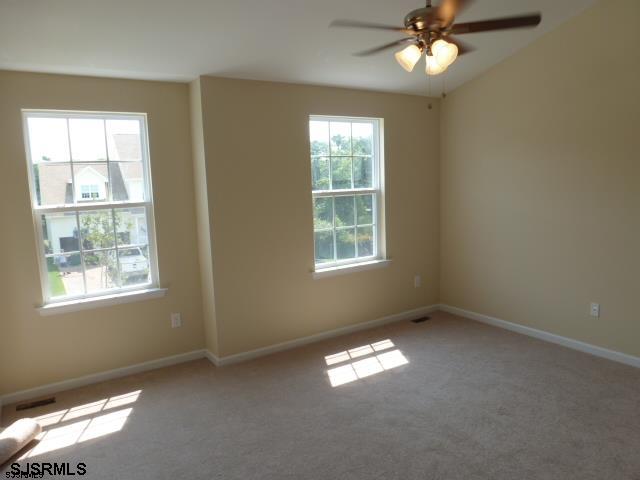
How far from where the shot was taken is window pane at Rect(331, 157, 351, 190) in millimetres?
4363

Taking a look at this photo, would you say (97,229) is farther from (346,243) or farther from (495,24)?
(495,24)

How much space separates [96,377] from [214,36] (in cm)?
266

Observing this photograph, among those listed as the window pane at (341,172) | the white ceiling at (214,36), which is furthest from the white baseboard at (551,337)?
the white ceiling at (214,36)

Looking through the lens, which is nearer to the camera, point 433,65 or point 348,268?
point 433,65

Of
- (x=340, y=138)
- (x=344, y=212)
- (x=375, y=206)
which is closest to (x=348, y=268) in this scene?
(x=344, y=212)

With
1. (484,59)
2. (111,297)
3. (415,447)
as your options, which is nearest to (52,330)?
(111,297)

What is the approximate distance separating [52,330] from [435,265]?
371cm

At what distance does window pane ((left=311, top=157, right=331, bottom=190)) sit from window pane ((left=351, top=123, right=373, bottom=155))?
1.24 feet

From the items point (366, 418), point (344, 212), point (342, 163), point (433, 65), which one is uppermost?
Answer: point (433, 65)

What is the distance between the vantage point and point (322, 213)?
4.32 metres

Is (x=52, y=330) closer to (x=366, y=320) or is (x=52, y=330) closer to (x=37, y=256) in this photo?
(x=37, y=256)

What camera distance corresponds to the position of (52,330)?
11.1ft

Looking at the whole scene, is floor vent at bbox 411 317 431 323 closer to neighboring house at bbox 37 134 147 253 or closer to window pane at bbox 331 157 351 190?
window pane at bbox 331 157 351 190

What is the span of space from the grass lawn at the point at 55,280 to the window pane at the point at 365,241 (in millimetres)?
2609
